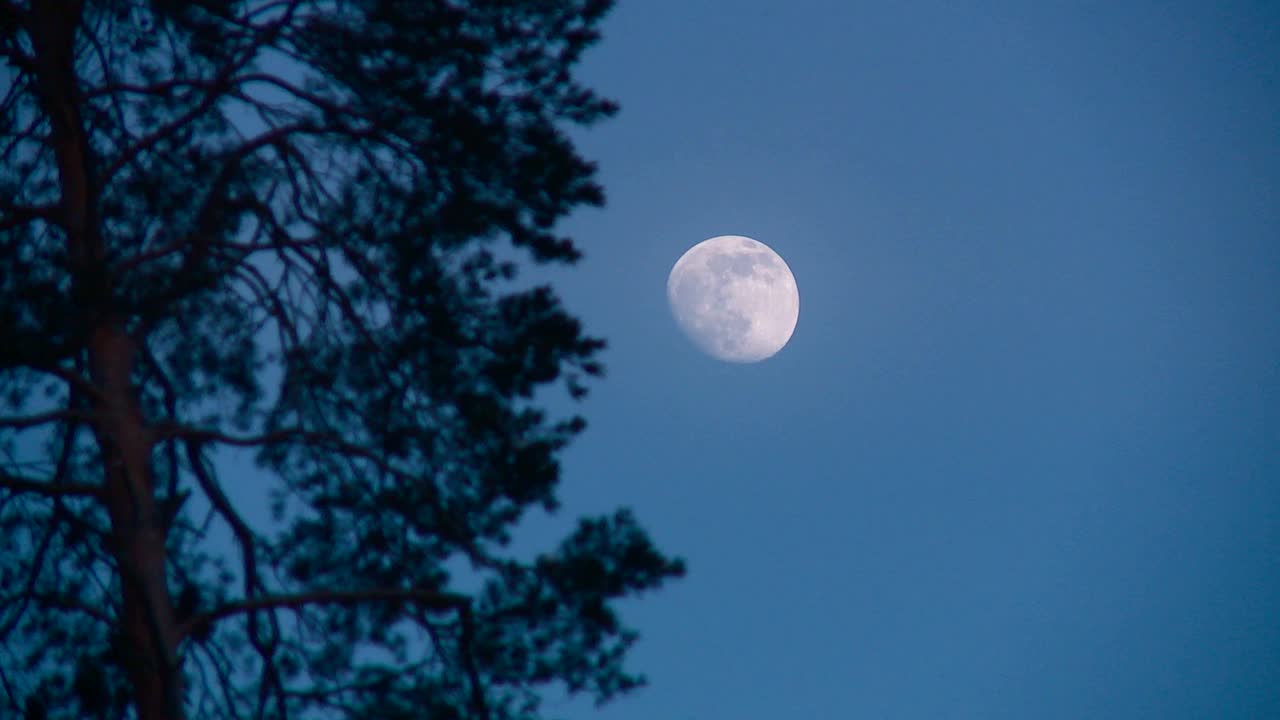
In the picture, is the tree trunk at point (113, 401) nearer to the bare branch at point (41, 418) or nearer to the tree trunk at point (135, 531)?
the tree trunk at point (135, 531)

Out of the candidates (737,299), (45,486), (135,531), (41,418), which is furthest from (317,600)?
(737,299)

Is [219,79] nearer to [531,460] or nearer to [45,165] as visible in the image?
[45,165]

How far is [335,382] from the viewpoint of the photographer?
23.4ft

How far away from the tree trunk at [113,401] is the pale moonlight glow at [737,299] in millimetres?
18706

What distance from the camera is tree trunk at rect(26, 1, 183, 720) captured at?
5.61 m

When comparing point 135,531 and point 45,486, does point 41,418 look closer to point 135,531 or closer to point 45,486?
point 45,486

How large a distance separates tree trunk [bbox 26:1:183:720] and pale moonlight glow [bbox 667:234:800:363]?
61.4 ft

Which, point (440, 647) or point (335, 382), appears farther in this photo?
point (335, 382)

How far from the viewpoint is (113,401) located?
6004 mm

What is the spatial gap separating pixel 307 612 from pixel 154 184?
3.02 m

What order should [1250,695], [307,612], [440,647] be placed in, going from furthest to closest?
[1250,695]
[307,612]
[440,647]

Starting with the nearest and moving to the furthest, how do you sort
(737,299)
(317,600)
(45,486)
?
(45,486), (317,600), (737,299)

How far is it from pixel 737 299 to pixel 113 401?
19.9 meters

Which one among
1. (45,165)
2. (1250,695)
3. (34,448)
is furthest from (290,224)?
(1250,695)
